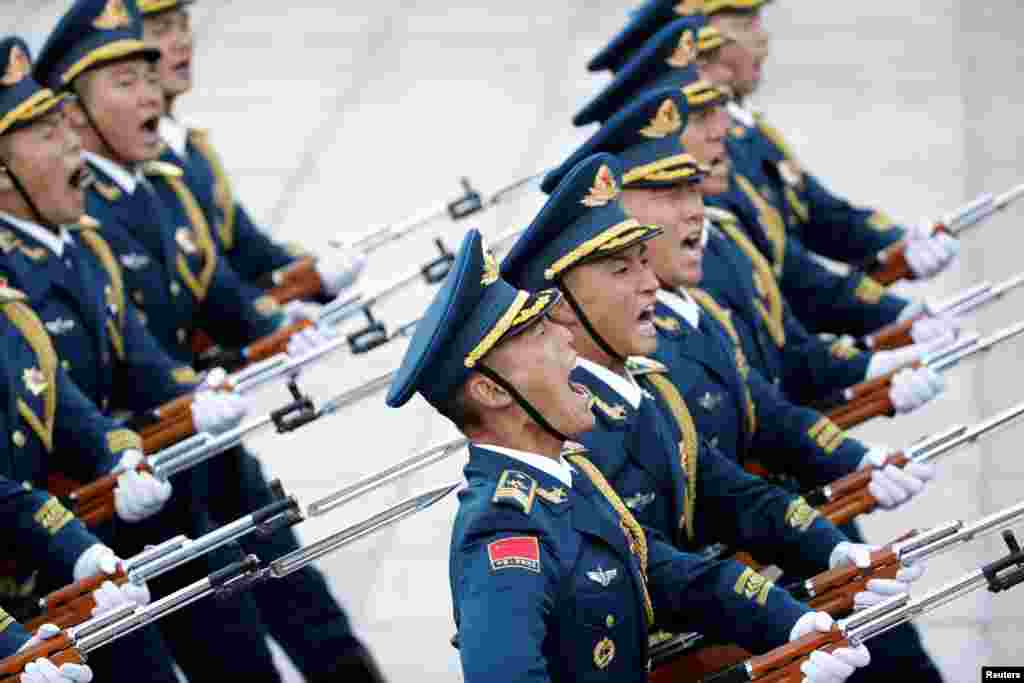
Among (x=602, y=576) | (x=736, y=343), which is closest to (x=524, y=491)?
(x=602, y=576)

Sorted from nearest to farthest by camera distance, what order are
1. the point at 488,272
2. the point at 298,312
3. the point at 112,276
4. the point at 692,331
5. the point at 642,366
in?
the point at 488,272
the point at 642,366
the point at 692,331
the point at 112,276
the point at 298,312

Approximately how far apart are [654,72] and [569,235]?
5.46ft

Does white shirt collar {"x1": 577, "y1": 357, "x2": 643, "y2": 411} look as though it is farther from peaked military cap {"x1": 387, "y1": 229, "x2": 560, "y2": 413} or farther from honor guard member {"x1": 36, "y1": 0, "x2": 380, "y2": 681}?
honor guard member {"x1": 36, "y1": 0, "x2": 380, "y2": 681}

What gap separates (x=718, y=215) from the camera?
709cm

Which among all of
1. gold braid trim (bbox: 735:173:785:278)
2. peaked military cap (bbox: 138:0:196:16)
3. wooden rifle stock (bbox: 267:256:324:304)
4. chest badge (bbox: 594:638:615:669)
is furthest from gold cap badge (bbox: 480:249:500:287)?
peaked military cap (bbox: 138:0:196:16)

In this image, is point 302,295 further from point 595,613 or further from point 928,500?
point 595,613

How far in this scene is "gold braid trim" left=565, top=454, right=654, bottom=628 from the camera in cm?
509

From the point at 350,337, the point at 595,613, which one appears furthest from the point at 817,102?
the point at 595,613

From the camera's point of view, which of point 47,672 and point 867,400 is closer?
point 47,672

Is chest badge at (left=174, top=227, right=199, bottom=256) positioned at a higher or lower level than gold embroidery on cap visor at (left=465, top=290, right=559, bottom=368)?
higher

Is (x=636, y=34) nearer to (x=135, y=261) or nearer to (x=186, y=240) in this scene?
(x=186, y=240)

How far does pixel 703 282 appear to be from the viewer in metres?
6.68

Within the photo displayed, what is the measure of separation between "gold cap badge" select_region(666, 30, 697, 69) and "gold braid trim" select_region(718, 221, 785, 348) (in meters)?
0.56

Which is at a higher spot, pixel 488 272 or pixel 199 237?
pixel 199 237
